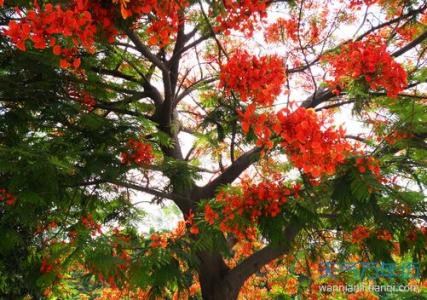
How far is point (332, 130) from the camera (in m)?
2.41

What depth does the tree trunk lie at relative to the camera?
243 inches

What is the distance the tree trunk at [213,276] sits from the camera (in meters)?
6.17

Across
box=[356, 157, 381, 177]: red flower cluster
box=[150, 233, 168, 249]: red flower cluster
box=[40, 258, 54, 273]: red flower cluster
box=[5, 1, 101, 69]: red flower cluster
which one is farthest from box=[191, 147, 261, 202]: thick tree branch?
box=[5, 1, 101, 69]: red flower cluster

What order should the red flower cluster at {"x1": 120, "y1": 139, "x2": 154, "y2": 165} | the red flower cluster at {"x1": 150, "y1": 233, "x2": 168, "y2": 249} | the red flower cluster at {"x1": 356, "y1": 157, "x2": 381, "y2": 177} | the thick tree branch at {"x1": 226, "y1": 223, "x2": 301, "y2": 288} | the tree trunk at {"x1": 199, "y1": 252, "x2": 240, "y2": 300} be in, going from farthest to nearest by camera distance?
1. the tree trunk at {"x1": 199, "y1": 252, "x2": 240, "y2": 300}
2. the thick tree branch at {"x1": 226, "y1": 223, "x2": 301, "y2": 288}
3. the red flower cluster at {"x1": 120, "y1": 139, "x2": 154, "y2": 165}
4. the red flower cluster at {"x1": 150, "y1": 233, "x2": 168, "y2": 249}
5. the red flower cluster at {"x1": 356, "y1": 157, "x2": 381, "y2": 177}

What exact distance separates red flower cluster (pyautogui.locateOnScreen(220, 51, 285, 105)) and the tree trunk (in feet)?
12.2

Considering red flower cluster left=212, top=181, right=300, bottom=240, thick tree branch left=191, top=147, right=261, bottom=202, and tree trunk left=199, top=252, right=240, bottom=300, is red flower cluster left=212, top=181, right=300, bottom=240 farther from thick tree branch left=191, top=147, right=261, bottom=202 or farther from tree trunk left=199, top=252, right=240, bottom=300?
tree trunk left=199, top=252, right=240, bottom=300

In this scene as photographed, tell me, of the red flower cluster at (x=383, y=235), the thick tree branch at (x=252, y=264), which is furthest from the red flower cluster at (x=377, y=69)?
the thick tree branch at (x=252, y=264)

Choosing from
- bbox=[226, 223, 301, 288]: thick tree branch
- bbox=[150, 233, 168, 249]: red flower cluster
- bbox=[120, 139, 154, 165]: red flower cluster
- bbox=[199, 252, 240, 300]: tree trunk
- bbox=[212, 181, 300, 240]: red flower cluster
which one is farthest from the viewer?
bbox=[199, 252, 240, 300]: tree trunk

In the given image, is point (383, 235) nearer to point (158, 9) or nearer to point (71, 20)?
point (158, 9)

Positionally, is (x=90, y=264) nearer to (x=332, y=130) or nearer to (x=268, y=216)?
(x=268, y=216)

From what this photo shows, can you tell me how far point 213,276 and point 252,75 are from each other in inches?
162

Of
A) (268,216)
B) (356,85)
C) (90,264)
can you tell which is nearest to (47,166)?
(90,264)

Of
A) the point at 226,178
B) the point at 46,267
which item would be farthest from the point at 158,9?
the point at 226,178

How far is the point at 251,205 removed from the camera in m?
3.40
